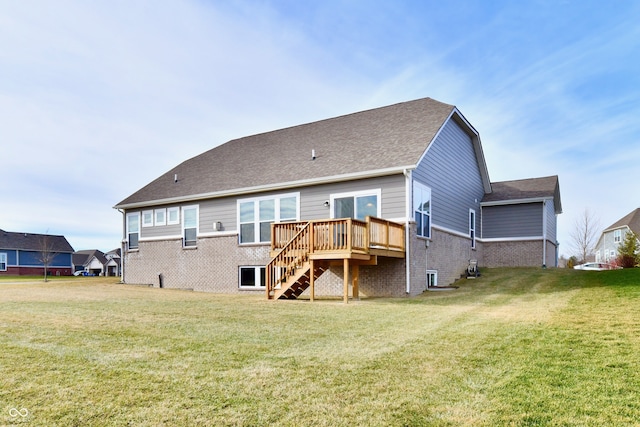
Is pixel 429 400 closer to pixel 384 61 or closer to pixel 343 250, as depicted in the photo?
pixel 343 250

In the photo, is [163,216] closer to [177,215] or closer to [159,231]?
[159,231]

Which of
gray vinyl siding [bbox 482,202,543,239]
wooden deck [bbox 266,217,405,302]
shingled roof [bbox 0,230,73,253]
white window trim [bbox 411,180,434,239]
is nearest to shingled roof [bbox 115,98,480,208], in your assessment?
white window trim [bbox 411,180,434,239]

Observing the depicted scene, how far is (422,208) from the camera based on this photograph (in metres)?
14.3

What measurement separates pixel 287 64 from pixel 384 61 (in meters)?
3.77

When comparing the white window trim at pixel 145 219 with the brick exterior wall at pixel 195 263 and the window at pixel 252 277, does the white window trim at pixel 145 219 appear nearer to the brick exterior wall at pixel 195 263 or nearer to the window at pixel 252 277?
the brick exterior wall at pixel 195 263

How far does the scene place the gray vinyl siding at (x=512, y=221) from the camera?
19.5m

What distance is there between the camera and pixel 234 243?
1712 cm

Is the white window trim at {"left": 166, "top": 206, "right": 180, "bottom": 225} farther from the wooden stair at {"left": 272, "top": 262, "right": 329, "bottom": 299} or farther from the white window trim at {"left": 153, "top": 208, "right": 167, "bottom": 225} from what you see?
the wooden stair at {"left": 272, "top": 262, "right": 329, "bottom": 299}

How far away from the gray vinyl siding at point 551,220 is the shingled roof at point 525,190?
0.48 metres

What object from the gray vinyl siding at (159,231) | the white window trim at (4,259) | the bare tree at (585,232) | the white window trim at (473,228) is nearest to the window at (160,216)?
the gray vinyl siding at (159,231)

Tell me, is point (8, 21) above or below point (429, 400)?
above

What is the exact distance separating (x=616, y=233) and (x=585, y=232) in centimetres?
779

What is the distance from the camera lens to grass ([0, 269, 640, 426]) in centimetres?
370

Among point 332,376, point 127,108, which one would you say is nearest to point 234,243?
point 127,108
